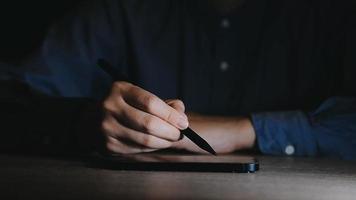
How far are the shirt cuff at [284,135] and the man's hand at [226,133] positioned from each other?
0.06 feet

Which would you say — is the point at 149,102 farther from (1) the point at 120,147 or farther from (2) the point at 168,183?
(2) the point at 168,183

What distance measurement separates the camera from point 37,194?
497 mm

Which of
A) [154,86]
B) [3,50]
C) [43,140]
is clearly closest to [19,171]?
[43,140]

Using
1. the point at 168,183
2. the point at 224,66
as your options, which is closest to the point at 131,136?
the point at 168,183

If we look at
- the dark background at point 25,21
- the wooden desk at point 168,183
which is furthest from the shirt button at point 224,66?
the wooden desk at point 168,183

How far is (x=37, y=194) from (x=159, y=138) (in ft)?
1.24

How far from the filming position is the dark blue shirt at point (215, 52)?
139 cm

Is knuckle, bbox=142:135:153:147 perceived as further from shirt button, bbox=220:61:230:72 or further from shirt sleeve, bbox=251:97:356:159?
shirt button, bbox=220:61:230:72

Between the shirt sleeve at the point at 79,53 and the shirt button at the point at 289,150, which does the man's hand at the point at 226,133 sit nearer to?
the shirt button at the point at 289,150

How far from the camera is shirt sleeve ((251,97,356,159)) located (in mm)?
1079

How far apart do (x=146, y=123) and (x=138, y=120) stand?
19mm

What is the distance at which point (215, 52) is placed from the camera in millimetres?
1410

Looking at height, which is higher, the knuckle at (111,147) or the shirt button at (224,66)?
the shirt button at (224,66)

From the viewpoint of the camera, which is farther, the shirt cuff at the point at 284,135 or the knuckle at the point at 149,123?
the shirt cuff at the point at 284,135
